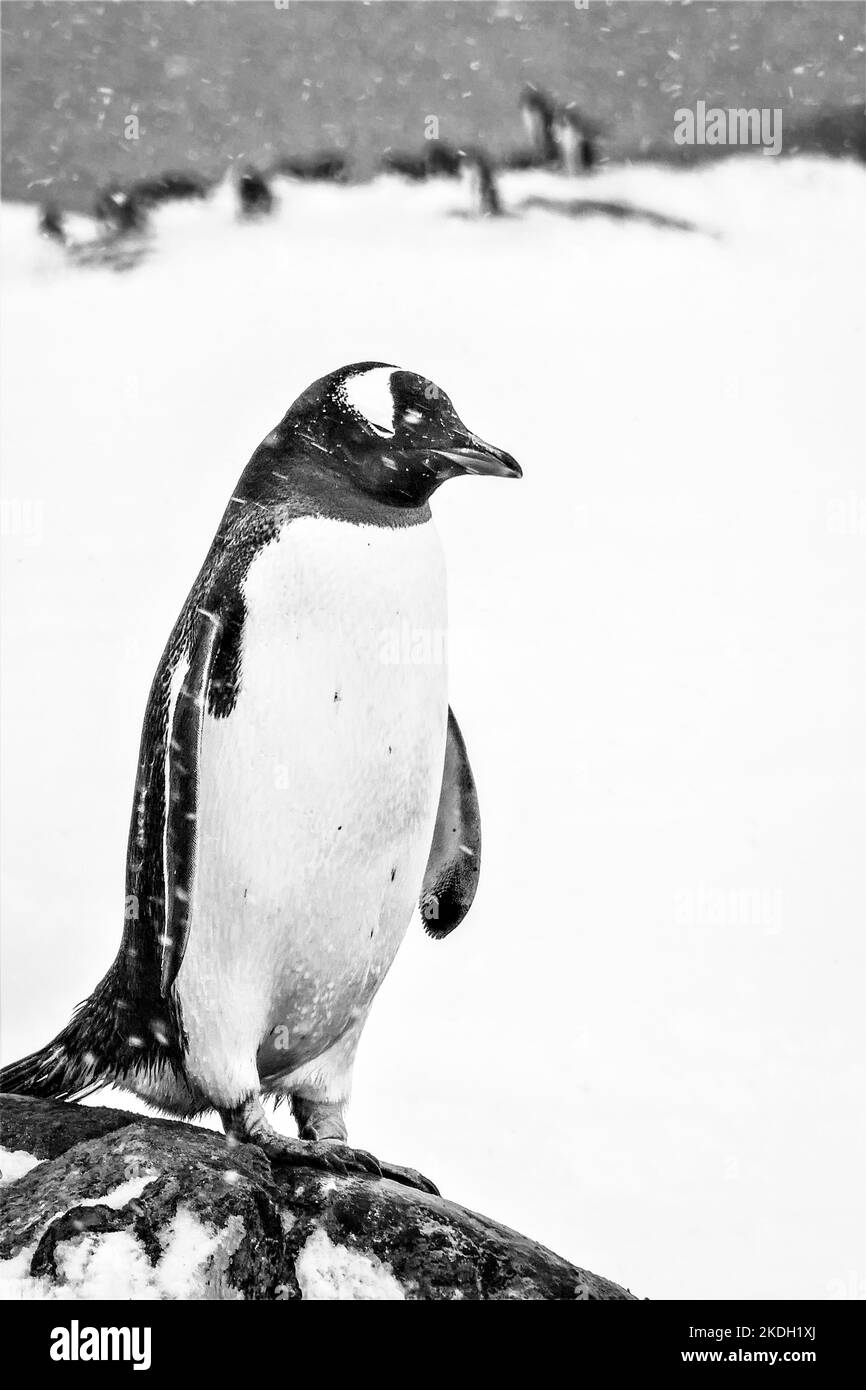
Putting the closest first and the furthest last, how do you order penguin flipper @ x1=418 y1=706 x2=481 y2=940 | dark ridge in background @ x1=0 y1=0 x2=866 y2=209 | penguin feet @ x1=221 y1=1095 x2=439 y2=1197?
penguin feet @ x1=221 y1=1095 x2=439 y2=1197 < penguin flipper @ x1=418 y1=706 x2=481 y2=940 < dark ridge in background @ x1=0 y1=0 x2=866 y2=209

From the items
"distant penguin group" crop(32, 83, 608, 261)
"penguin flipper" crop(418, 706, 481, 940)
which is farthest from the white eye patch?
"distant penguin group" crop(32, 83, 608, 261)

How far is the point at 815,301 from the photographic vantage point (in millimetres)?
2818

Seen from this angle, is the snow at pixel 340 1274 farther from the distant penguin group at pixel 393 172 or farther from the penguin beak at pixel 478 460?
the distant penguin group at pixel 393 172

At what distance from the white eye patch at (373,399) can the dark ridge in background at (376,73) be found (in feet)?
3.40

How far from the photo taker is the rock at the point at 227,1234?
1.62 metres

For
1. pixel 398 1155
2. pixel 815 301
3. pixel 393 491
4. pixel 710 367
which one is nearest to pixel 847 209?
pixel 815 301

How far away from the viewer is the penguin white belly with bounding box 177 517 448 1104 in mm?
1868

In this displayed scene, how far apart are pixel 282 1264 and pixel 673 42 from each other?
229cm

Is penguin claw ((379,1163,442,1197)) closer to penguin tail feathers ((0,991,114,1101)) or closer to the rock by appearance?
the rock

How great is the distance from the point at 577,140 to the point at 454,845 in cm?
146

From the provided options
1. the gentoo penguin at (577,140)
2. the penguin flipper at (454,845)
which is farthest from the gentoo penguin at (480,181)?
the penguin flipper at (454,845)

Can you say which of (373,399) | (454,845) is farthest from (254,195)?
(454,845)

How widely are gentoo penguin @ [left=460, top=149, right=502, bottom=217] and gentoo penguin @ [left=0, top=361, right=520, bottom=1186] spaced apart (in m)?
0.99

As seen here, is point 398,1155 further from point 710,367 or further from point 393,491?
point 710,367
